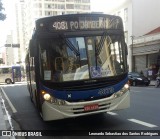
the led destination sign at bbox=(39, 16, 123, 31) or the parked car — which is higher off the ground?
the led destination sign at bbox=(39, 16, 123, 31)

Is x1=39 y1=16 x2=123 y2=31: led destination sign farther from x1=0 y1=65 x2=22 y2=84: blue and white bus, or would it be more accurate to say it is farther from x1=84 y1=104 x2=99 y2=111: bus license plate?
x1=0 y1=65 x2=22 y2=84: blue and white bus

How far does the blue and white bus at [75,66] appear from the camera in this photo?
7.94m

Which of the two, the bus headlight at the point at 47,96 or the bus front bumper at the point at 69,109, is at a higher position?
the bus headlight at the point at 47,96

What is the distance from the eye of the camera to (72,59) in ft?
26.4

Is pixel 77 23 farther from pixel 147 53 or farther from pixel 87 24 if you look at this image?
pixel 147 53

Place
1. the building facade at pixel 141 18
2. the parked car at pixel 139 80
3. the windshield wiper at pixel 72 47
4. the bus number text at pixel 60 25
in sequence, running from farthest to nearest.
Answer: the building facade at pixel 141 18
the parked car at pixel 139 80
the bus number text at pixel 60 25
the windshield wiper at pixel 72 47

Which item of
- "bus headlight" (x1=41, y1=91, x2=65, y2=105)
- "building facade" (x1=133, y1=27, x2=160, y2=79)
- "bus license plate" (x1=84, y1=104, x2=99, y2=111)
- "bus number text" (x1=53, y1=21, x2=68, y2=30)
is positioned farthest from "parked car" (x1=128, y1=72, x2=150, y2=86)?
"bus headlight" (x1=41, y1=91, x2=65, y2=105)

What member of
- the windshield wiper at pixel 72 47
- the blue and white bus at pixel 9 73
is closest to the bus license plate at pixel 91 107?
the windshield wiper at pixel 72 47

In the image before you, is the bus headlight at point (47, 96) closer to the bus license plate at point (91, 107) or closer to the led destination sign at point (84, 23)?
the bus license plate at point (91, 107)

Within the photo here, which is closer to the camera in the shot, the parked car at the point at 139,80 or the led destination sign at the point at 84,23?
the led destination sign at the point at 84,23

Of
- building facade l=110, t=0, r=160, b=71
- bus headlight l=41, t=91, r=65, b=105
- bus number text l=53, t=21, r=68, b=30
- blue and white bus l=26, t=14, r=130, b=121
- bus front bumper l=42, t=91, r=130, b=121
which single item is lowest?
bus front bumper l=42, t=91, r=130, b=121

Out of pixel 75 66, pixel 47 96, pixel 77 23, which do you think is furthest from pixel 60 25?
pixel 47 96

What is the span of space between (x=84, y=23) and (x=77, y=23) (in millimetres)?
197

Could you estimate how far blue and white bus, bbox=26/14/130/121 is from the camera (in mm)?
7938
